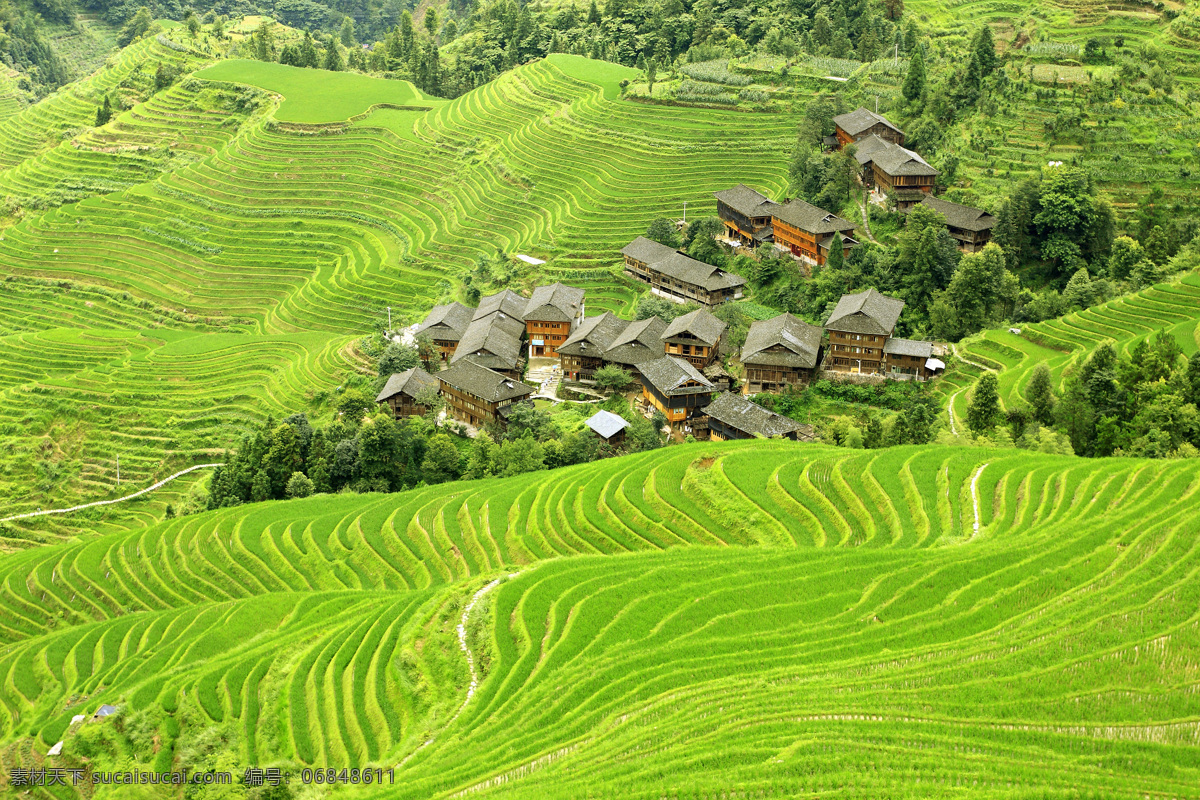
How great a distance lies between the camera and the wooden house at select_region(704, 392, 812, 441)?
3209 cm

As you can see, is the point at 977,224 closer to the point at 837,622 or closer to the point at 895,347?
the point at 895,347

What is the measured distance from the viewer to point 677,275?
1645 inches

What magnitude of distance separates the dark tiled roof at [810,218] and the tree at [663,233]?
4733 mm

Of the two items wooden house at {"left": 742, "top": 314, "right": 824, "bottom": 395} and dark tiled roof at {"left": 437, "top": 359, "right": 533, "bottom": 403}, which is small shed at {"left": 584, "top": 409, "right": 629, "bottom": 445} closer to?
dark tiled roof at {"left": 437, "top": 359, "right": 533, "bottom": 403}

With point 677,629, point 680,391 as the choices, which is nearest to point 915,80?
point 680,391

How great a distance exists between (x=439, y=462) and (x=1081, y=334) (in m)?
22.1

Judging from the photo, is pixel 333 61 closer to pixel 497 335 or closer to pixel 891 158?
pixel 497 335

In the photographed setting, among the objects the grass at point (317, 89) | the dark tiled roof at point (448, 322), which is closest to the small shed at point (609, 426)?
the dark tiled roof at point (448, 322)

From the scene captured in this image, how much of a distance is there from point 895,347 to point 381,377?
18.7 meters

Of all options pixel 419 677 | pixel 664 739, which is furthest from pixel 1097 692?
pixel 419 677

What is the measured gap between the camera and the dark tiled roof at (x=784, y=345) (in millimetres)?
34938

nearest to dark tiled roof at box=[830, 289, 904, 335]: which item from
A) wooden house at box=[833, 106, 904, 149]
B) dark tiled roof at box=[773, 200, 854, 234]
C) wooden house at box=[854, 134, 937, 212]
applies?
dark tiled roof at box=[773, 200, 854, 234]

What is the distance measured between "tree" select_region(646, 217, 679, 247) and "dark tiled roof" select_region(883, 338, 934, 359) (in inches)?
503

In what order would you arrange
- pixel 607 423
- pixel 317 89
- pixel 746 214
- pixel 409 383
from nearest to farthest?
pixel 607 423 → pixel 409 383 → pixel 746 214 → pixel 317 89
